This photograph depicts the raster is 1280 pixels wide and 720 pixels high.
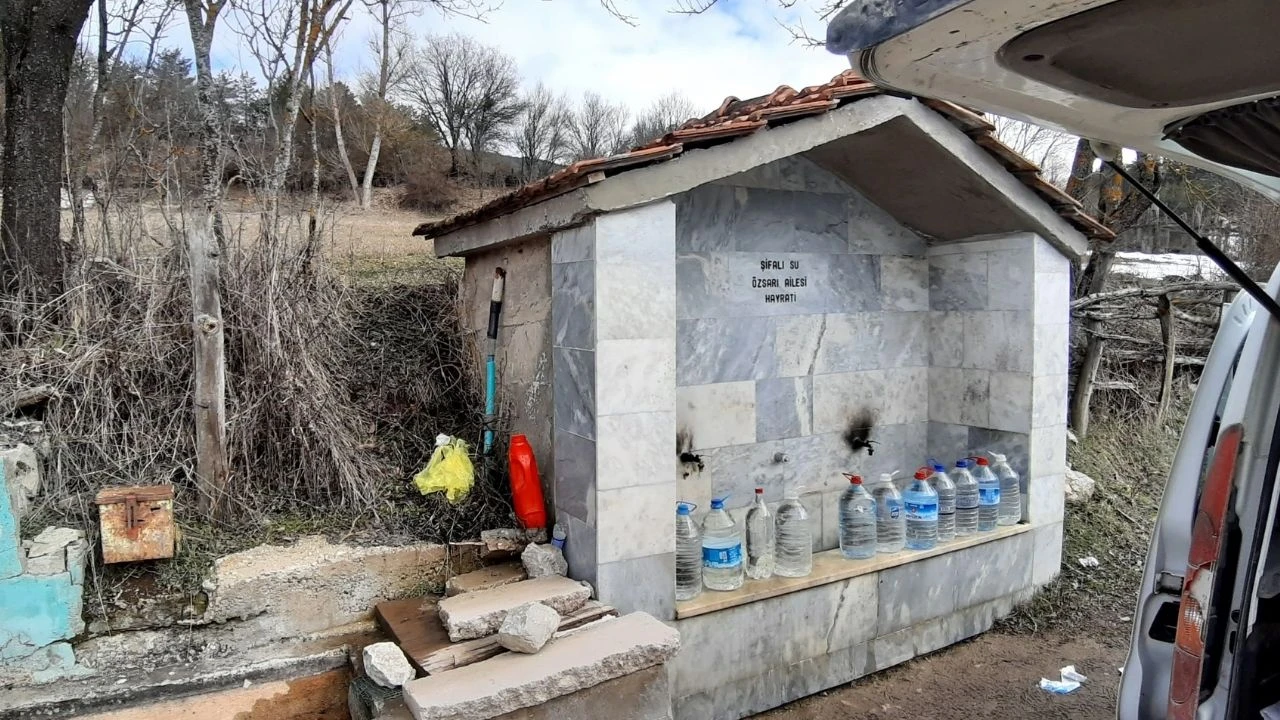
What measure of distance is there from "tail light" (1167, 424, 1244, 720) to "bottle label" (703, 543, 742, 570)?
2420mm

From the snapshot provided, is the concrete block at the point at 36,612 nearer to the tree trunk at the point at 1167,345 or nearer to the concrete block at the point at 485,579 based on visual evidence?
the concrete block at the point at 485,579

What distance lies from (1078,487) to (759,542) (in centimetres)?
392

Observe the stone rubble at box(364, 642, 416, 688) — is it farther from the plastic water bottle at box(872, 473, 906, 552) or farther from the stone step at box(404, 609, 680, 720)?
the plastic water bottle at box(872, 473, 906, 552)

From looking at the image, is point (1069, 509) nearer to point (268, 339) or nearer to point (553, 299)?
point (553, 299)

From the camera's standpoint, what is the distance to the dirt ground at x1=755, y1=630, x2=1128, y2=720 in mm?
4406

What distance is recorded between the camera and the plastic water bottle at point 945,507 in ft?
17.0

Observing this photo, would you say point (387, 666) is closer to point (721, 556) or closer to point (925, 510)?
point (721, 556)

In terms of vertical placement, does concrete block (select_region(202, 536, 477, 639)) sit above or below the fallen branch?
below

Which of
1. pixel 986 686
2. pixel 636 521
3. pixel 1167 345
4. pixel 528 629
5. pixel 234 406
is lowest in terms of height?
pixel 986 686

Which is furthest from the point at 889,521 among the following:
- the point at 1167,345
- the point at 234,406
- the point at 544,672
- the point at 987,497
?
the point at 1167,345

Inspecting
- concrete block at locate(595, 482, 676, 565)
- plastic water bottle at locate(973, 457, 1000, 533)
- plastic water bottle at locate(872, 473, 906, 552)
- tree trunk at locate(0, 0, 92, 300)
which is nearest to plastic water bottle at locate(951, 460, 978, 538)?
plastic water bottle at locate(973, 457, 1000, 533)

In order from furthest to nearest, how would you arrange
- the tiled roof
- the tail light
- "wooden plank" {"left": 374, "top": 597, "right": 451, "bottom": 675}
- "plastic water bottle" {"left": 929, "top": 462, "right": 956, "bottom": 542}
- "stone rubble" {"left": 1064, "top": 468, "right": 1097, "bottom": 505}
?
1. "stone rubble" {"left": 1064, "top": 468, "right": 1097, "bottom": 505}
2. "plastic water bottle" {"left": 929, "top": 462, "right": 956, "bottom": 542}
3. the tiled roof
4. "wooden plank" {"left": 374, "top": 597, "right": 451, "bottom": 675}
5. the tail light

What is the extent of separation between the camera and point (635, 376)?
3.81m

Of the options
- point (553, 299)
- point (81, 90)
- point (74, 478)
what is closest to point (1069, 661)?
point (553, 299)
